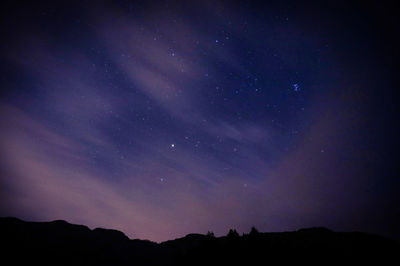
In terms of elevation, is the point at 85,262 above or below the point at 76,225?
below

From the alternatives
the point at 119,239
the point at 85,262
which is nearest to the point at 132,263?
the point at 85,262

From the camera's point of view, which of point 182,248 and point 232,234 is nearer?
point 232,234

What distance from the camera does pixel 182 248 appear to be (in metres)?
59.0

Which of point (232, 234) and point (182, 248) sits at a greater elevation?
point (232, 234)

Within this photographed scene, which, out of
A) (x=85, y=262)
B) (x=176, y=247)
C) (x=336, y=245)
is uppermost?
(x=336, y=245)

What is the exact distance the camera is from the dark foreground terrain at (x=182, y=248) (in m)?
26.9

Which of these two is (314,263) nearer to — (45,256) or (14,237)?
(45,256)

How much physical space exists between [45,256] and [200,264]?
4158 centimetres

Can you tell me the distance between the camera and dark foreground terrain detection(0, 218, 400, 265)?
26.9m

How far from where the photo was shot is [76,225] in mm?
68562

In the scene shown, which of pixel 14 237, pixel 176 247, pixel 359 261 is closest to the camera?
pixel 359 261

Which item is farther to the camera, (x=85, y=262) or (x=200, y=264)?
(x=85, y=262)

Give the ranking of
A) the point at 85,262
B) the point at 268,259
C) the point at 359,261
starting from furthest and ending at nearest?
the point at 85,262 < the point at 359,261 < the point at 268,259

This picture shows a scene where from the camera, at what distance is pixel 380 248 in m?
42.2
